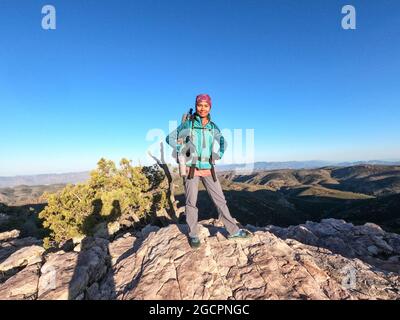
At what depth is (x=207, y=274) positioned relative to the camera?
272 inches

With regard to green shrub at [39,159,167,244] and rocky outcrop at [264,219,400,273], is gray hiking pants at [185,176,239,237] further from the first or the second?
green shrub at [39,159,167,244]

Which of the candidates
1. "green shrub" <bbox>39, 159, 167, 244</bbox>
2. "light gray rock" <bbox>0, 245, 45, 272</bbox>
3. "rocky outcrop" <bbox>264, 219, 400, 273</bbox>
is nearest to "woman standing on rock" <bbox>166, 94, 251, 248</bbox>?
"light gray rock" <bbox>0, 245, 45, 272</bbox>

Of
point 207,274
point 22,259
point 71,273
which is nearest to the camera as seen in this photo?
point 207,274

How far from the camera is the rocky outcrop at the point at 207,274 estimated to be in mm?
6348

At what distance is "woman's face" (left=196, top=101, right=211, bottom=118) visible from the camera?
7379 mm

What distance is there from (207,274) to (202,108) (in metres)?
4.78

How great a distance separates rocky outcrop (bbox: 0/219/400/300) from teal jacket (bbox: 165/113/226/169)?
299 centimetres

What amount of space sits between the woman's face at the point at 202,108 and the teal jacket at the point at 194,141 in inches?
5.3

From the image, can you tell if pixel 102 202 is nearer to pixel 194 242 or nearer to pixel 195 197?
pixel 194 242

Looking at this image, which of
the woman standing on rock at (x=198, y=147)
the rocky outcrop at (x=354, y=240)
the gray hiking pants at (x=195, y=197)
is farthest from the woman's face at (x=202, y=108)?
the rocky outcrop at (x=354, y=240)

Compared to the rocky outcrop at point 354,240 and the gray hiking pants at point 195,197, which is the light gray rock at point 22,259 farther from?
the rocky outcrop at point 354,240

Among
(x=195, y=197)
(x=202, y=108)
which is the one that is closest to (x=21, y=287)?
(x=195, y=197)
